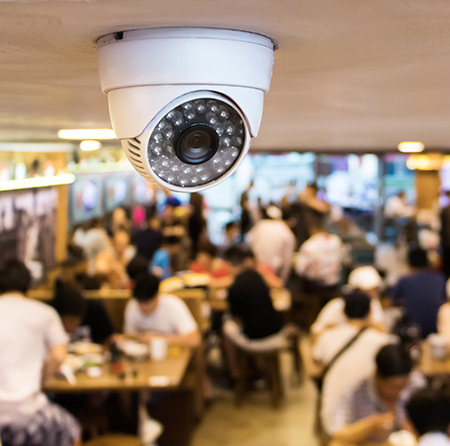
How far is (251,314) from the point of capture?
612cm

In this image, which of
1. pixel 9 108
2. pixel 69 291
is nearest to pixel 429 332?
pixel 69 291

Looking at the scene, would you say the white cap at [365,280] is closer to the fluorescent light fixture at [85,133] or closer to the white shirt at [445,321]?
the white shirt at [445,321]

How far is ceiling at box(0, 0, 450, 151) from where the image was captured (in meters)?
0.84

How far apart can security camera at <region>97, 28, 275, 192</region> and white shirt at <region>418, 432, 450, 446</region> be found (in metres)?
2.19

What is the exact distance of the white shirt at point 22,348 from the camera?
3539 mm

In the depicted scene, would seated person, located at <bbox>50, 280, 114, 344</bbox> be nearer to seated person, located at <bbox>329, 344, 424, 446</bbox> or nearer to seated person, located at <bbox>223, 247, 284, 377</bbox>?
seated person, located at <bbox>223, 247, 284, 377</bbox>

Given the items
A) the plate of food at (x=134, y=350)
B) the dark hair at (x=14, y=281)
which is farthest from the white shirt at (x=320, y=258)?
the dark hair at (x=14, y=281)

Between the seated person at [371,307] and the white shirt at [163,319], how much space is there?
0.91 metres

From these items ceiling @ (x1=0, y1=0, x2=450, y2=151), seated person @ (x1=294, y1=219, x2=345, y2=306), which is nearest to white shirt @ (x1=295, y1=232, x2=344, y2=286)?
seated person @ (x1=294, y1=219, x2=345, y2=306)

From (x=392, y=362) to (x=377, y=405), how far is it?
276mm

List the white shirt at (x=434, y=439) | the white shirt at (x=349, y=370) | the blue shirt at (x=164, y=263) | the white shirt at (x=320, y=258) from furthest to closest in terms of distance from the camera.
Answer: the white shirt at (x=320, y=258) → the blue shirt at (x=164, y=263) → the white shirt at (x=349, y=370) → the white shirt at (x=434, y=439)

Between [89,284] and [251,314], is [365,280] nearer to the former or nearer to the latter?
[251,314]

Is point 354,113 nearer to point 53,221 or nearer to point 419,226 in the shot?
point 53,221

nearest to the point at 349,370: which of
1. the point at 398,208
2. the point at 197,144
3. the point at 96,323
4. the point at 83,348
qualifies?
the point at 83,348
